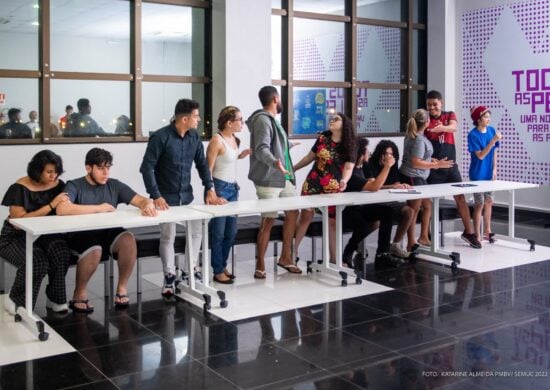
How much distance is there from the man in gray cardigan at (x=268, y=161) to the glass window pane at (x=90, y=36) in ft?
9.18

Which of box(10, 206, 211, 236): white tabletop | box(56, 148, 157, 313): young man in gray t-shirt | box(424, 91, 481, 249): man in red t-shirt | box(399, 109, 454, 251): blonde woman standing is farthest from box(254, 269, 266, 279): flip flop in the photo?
box(424, 91, 481, 249): man in red t-shirt

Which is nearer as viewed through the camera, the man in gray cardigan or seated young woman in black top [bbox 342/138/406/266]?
the man in gray cardigan

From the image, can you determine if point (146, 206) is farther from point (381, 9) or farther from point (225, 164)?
point (381, 9)

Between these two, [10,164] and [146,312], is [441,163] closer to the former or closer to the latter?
[146,312]

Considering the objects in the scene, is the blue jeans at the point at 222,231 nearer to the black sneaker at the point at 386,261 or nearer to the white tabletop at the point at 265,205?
the white tabletop at the point at 265,205

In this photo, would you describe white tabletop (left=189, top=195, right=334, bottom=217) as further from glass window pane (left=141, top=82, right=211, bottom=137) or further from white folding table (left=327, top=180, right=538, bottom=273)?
glass window pane (left=141, top=82, right=211, bottom=137)

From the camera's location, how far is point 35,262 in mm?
4414

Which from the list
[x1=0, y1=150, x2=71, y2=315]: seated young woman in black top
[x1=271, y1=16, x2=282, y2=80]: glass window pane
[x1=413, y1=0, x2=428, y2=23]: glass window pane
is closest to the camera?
[x1=0, y1=150, x2=71, y2=315]: seated young woman in black top

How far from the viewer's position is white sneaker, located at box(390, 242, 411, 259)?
629 centimetres

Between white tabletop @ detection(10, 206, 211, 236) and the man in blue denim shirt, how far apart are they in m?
0.26

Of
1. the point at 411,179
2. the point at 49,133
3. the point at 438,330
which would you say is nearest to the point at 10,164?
the point at 49,133

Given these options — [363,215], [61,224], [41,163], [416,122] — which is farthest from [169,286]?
[416,122]

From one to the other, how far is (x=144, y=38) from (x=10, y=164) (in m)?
2.01

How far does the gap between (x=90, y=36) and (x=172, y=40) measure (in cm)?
97
